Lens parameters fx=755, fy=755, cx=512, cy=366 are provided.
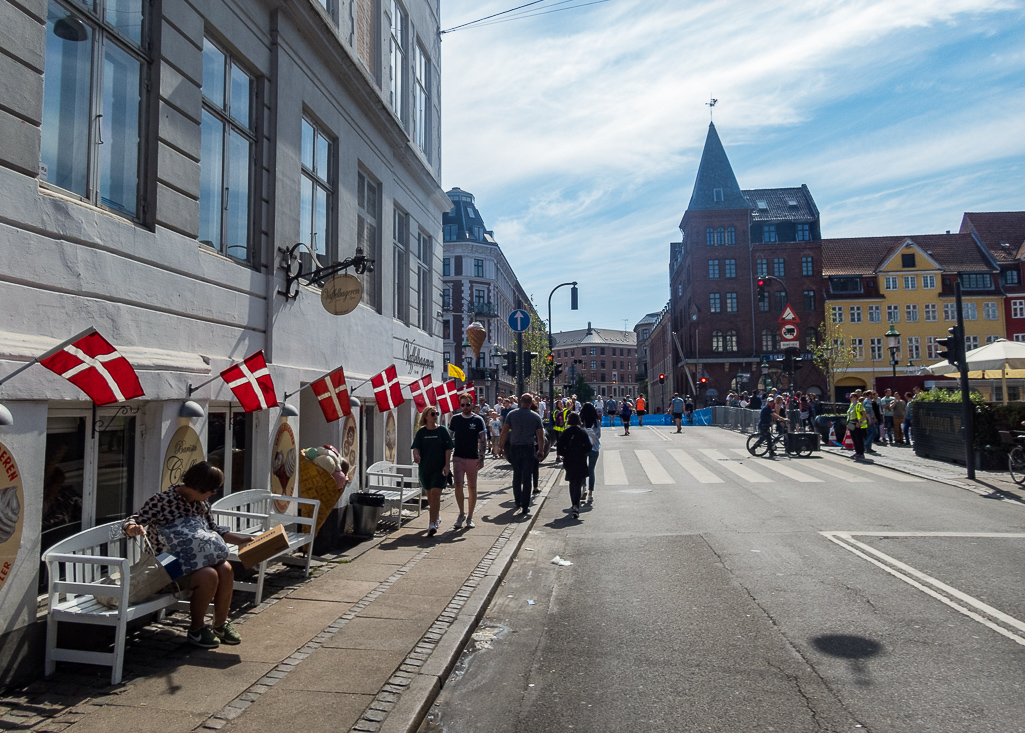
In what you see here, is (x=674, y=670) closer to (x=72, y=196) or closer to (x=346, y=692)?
(x=346, y=692)

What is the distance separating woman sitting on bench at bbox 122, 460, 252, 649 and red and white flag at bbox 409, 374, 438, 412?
8307 millimetres

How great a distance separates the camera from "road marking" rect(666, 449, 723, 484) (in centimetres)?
1563

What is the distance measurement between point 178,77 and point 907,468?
15.8 meters

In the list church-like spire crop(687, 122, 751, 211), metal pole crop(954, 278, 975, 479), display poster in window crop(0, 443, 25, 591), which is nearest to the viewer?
display poster in window crop(0, 443, 25, 591)

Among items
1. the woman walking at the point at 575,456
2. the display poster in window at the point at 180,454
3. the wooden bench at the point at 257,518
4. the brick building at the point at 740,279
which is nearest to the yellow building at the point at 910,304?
the brick building at the point at 740,279

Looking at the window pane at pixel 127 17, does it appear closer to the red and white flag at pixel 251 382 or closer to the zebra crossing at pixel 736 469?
the red and white flag at pixel 251 382

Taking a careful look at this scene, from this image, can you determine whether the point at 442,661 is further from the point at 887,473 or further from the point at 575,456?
the point at 887,473

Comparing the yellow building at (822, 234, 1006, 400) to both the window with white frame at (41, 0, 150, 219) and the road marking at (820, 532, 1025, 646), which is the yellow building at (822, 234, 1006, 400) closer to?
the road marking at (820, 532, 1025, 646)

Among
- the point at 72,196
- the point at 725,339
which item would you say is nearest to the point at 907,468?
the point at 72,196

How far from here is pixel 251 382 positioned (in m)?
7.18

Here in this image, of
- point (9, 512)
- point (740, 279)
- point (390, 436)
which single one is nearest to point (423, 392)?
point (390, 436)

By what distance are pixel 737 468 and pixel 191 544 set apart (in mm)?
14883

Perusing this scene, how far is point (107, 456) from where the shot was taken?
573 centimetres

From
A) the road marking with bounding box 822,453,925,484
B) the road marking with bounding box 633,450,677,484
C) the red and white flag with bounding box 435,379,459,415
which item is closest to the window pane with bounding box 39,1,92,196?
the red and white flag with bounding box 435,379,459,415
